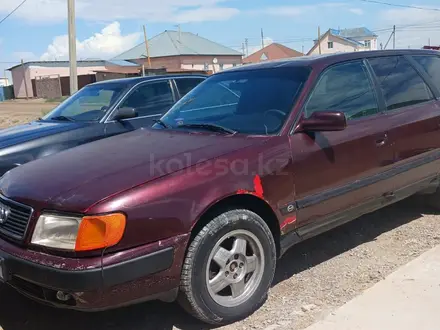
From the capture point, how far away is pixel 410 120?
4.34 meters

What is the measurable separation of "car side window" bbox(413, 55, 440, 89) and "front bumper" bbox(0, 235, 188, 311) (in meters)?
3.26

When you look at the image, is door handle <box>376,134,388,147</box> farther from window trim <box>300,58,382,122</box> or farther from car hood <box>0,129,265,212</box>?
car hood <box>0,129,265,212</box>

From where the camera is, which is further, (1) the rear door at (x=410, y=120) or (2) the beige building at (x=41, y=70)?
(2) the beige building at (x=41, y=70)

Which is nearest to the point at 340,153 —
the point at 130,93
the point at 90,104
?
the point at 130,93

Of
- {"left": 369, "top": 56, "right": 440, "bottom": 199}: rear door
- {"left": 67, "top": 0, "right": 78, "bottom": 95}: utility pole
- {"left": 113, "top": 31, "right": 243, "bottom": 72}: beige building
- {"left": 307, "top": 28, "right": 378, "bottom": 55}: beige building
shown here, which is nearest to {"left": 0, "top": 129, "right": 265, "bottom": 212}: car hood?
{"left": 369, "top": 56, "right": 440, "bottom": 199}: rear door

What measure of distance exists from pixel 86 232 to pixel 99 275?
0.24 metres

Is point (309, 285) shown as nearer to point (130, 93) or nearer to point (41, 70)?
point (130, 93)

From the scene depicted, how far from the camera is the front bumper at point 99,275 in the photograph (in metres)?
2.60

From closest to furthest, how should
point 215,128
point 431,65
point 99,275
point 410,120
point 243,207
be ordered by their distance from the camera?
point 99,275 < point 243,207 < point 215,128 < point 410,120 < point 431,65

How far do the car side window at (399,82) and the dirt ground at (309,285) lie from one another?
4.04 feet

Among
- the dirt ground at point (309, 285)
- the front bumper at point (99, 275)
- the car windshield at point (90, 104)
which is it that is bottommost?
the dirt ground at point (309, 285)

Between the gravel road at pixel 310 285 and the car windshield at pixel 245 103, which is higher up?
the car windshield at pixel 245 103

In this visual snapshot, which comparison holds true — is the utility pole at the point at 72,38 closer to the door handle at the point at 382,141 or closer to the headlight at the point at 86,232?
the door handle at the point at 382,141

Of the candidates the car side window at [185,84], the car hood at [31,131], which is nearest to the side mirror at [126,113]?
the car hood at [31,131]
